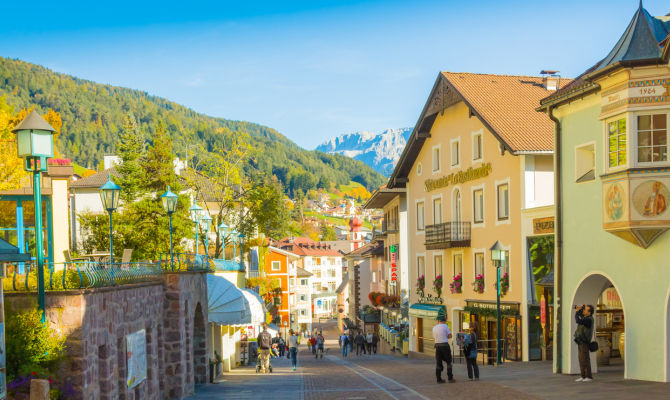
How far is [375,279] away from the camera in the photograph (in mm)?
70312

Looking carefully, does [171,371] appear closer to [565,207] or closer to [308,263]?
[565,207]

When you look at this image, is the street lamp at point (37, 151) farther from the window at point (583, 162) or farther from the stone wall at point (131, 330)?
the window at point (583, 162)

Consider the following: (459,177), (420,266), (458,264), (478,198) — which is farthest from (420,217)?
(478,198)

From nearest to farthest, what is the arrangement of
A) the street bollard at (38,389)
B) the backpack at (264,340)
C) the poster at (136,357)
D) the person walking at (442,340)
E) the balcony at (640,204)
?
the street bollard at (38,389), the poster at (136,357), the balcony at (640,204), the person walking at (442,340), the backpack at (264,340)

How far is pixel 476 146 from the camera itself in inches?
1465

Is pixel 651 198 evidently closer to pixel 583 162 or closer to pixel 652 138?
pixel 652 138

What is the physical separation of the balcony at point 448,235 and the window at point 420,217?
13.0 feet

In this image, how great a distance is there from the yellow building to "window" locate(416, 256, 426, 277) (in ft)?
0.19

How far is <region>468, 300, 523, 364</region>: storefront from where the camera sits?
31.6 m

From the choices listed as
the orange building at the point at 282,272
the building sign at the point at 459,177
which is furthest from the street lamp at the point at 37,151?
the orange building at the point at 282,272

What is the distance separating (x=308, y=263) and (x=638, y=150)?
136165 mm

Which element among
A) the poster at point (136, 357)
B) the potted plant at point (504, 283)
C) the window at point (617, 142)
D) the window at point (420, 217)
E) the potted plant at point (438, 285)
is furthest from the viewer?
the window at point (420, 217)

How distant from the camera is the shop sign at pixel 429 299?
4156 centimetres

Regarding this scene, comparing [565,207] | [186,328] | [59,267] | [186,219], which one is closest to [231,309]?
[186,328]
